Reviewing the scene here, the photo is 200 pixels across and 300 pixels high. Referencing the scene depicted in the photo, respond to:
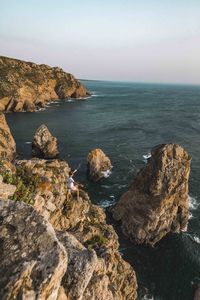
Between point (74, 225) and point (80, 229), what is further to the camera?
point (74, 225)

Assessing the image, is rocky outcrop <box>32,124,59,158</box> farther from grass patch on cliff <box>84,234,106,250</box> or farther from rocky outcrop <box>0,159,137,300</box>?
grass patch on cliff <box>84,234,106,250</box>

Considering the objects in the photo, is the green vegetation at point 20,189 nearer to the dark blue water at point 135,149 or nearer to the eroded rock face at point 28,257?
the eroded rock face at point 28,257

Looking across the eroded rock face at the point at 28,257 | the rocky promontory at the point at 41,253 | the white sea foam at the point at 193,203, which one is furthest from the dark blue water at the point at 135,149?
the eroded rock face at the point at 28,257

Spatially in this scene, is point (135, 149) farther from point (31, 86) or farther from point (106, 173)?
point (31, 86)

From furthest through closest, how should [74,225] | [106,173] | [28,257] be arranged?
[106,173] → [74,225] → [28,257]

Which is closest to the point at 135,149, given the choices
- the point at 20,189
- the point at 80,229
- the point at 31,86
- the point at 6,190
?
the point at 80,229

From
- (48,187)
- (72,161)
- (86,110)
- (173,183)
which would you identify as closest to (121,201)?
(173,183)

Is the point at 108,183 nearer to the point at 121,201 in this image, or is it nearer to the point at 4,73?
the point at 121,201
